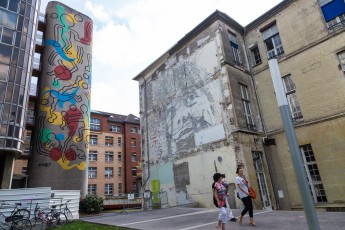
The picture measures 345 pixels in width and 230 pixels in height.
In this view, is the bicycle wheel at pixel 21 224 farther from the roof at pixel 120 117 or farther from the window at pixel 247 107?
the roof at pixel 120 117

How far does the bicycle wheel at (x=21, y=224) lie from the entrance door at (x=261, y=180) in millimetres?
11642

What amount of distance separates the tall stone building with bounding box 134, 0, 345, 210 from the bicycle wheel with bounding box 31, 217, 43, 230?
8811mm

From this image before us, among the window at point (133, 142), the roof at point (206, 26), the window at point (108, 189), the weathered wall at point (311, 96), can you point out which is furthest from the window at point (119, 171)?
the weathered wall at point (311, 96)

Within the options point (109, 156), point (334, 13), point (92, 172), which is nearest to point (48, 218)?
point (334, 13)

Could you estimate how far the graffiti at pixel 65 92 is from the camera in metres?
21.9

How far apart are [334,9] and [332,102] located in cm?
564

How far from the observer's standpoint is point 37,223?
1049 centimetres

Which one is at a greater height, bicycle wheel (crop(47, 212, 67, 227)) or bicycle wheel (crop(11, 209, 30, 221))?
bicycle wheel (crop(11, 209, 30, 221))

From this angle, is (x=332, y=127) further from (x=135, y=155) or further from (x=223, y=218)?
(x=135, y=155)

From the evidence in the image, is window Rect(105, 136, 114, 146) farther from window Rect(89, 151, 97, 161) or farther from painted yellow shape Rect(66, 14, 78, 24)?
painted yellow shape Rect(66, 14, 78, 24)

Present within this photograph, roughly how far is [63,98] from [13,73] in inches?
196

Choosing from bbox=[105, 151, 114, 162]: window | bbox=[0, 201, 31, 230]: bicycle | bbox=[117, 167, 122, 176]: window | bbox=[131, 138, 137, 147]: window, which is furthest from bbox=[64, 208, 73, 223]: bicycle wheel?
bbox=[131, 138, 137, 147]: window

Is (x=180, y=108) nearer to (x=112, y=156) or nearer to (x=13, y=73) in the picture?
(x=13, y=73)

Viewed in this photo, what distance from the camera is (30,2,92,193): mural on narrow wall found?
2147cm
